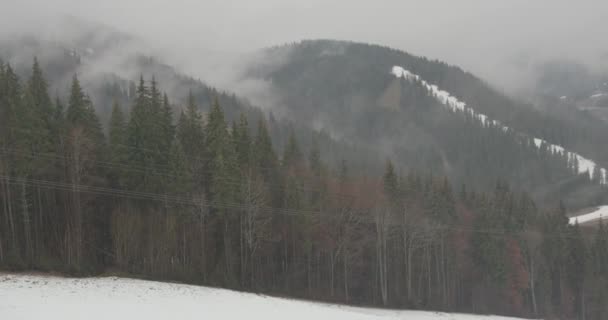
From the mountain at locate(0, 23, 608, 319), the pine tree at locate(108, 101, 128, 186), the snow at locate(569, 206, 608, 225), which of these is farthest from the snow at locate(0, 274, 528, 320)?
the snow at locate(569, 206, 608, 225)

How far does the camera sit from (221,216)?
162 ft

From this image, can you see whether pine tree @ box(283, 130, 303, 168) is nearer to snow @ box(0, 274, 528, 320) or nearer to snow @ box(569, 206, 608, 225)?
snow @ box(0, 274, 528, 320)

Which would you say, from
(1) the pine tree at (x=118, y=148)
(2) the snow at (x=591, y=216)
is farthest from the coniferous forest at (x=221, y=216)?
(2) the snow at (x=591, y=216)

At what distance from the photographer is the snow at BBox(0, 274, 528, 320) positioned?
24.5 metres

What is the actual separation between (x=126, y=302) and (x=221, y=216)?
2033 centimetres

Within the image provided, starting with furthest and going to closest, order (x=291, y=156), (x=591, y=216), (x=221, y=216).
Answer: (x=591, y=216), (x=291, y=156), (x=221, y=216)

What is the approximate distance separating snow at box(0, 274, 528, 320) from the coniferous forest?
5509mm

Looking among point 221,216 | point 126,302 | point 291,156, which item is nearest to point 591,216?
point 291,156

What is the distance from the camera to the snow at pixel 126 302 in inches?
963

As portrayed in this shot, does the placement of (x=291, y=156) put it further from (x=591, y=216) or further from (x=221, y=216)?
(x=591, y=216)

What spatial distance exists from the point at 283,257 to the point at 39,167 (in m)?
27.9

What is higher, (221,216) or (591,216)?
(221,216)

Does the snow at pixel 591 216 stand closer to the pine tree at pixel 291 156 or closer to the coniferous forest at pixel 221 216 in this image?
the coniferous forest at pixel 221 216

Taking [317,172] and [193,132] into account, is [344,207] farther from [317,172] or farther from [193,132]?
[193,132]
